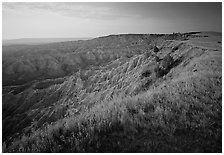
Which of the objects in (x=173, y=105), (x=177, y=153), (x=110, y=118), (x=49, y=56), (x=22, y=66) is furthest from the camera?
(x=49, y=56)

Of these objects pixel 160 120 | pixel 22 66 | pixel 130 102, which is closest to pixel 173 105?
pixel 160 120

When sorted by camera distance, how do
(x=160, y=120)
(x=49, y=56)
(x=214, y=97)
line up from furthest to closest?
1. (x=49, y=56)
2. (x=214, y=97)
3. (x=160, y=120)

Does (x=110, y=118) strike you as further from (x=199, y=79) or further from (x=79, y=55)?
(x=79, y=55)

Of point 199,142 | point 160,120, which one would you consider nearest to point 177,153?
point 199,142

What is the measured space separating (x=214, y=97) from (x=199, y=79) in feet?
7.11

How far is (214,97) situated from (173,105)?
1576mm

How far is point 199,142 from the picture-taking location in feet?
12.9

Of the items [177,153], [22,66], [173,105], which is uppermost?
[173,105]

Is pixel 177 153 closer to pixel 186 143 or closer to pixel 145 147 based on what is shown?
pixel 186 143

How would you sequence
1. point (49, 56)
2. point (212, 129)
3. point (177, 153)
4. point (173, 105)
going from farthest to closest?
point (49, 56)
point (173, 105)
point (212, 129)
point (177, 153)

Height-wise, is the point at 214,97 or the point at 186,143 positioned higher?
the point at 214,97

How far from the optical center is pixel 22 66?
123 m

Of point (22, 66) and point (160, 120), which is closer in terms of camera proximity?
point (160, 120)

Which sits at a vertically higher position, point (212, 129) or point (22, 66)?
point (212, 129)
